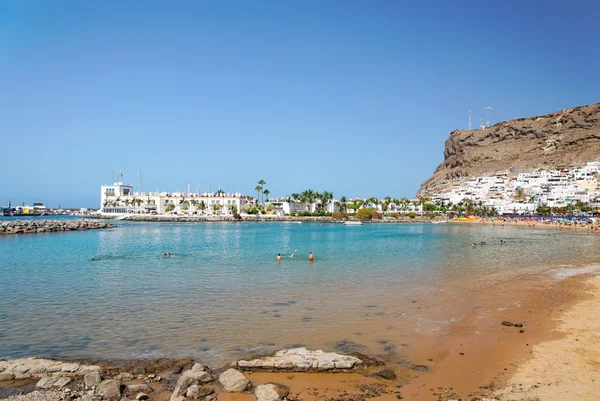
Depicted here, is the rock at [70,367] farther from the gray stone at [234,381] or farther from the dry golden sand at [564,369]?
the dry golden sand at [564,369]

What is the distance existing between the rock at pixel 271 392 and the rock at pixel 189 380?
3.85 feet

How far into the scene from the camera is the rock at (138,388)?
8423mm

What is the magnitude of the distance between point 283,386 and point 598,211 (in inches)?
4916

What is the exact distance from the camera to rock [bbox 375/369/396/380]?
30.0ft

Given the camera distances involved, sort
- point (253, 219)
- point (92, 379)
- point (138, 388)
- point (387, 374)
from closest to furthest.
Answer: point (138, 388) < point (92, 379) < point (387, 374) < point (253, 219)

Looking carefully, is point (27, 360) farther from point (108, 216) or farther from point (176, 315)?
point (108, 216)

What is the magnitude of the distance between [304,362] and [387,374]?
5.65 ft

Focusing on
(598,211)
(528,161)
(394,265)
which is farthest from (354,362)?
(528,161)

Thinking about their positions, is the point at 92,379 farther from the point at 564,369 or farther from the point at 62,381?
the point at 564,369

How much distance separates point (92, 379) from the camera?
878 centimetres

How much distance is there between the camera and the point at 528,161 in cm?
17525

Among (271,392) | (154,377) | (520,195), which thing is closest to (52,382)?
(154,377)

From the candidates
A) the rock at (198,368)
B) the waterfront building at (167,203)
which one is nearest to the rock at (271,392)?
the rock at (198,368)

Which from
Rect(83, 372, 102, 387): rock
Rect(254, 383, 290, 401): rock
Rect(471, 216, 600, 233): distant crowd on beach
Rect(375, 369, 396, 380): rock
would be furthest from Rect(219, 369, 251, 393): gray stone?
Rect(471, 216, 600, 233): distant crowd on beach
